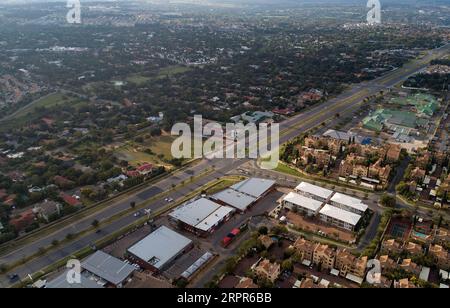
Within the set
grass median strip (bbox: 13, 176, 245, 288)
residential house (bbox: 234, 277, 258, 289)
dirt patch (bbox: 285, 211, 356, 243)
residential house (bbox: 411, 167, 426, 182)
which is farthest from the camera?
residential house (bbox: 411, 167, 426, 182)

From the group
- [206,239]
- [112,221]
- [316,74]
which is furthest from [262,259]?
[316,74]

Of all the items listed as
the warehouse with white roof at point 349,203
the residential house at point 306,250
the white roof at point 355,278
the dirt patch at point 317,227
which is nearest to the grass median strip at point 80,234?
the dirt patch at point 317,227

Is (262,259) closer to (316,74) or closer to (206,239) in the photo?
(206,239)

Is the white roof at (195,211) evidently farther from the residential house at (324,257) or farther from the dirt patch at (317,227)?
the residential house at (324,257)

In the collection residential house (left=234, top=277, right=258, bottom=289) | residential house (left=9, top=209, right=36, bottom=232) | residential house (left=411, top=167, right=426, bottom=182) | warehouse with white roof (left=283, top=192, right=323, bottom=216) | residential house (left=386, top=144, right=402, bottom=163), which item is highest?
residential house (left=386, top=144, right=402, bottom=163)

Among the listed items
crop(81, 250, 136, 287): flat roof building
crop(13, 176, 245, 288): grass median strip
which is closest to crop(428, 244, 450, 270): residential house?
crop(13, 176, 245, 288): grass median strip

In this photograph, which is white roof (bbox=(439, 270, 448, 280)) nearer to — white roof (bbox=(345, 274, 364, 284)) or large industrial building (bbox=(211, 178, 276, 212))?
white roof (bbox=(345, 274, 364, 284))
